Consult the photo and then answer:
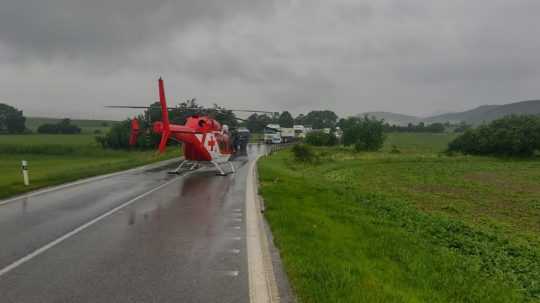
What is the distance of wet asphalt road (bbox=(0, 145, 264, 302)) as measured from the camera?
4.17m

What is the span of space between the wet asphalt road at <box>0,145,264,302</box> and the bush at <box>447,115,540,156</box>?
1837 inches

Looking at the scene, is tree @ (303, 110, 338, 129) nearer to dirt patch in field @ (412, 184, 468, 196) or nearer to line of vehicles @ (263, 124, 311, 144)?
line of vehicles @ (263, 124, 311, 144)

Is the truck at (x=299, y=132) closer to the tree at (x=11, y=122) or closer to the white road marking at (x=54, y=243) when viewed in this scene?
the white road marking at (x=54, y=243)

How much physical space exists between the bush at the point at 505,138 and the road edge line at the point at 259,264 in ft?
156

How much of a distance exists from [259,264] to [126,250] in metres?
2.48

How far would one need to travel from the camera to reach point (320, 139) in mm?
57875

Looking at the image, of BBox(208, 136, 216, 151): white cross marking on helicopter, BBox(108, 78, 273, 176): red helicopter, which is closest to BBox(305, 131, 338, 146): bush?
BBox(108, 78, 273, 176): red helicopter

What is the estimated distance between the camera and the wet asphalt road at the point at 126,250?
13.7 ft

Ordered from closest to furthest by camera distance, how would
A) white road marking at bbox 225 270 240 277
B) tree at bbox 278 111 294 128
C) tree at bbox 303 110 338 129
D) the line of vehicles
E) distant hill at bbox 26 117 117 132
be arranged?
white road marking at bbox 225 270 240 277, the line of vehicles, distant hill at bbox 26 117 117 132, tree at bbox 278 111 294 128, tree at bbox 303 110 338 129

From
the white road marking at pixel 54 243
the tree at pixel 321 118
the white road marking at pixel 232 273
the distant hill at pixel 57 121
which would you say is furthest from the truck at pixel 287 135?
the tree at pixel 321 118

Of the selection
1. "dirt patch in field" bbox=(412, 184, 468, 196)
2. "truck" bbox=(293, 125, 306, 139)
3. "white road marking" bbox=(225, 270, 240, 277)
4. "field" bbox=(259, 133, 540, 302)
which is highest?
"truck" bbox=(293, 125, 306, 139)

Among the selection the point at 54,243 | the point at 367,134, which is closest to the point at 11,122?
the point at 367,134

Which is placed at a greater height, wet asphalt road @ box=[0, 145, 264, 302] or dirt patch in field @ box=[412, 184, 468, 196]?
wet asphalt road @ box=[0, 145, 264, 302]

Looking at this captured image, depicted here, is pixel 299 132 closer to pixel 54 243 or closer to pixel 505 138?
pixel 505 138
